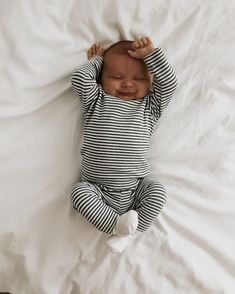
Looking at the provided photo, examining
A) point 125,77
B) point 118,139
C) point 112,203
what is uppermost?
point 125,77

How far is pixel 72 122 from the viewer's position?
1187mm

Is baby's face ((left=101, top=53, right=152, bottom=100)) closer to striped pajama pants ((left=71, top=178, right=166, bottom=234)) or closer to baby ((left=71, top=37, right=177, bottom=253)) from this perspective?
baby ((left=71, top=37, right=177, bottom=253))

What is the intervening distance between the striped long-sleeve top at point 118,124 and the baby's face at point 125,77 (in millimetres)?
19

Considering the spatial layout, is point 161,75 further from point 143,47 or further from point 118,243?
point 118,243

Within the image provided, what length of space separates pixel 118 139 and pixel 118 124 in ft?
0.15

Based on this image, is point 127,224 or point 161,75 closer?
point 127,224

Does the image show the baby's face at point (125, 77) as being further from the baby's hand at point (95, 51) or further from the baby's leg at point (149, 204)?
the baby's leg at point (149, 204)

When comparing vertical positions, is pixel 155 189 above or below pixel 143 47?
below

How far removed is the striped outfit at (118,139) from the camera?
44.4 inches

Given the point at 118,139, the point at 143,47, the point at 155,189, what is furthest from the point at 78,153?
the point at 143,47

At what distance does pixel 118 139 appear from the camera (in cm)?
114
